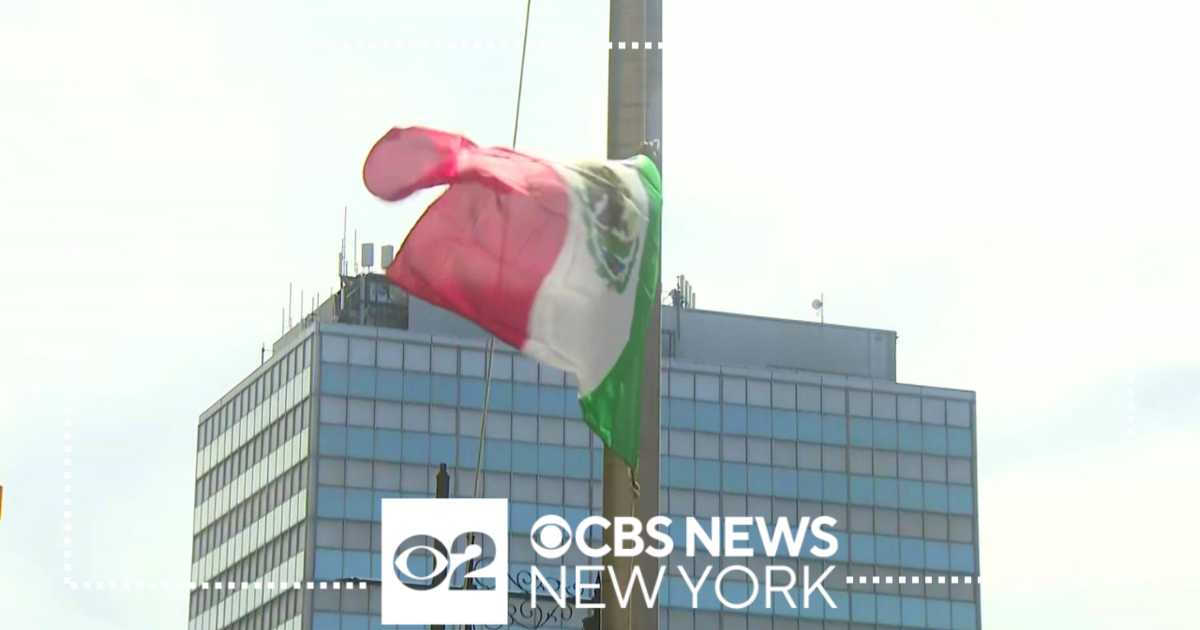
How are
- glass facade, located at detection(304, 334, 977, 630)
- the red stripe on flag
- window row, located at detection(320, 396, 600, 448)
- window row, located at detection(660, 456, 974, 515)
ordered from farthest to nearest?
window row, located at detection(660, 456, 974, 515)
window row, located at detection(320, 396, 600, 448)
glass facade, located at detection(304, 334, 977, 630)
the red stripe on flag

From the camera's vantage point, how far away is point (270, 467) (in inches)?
4862

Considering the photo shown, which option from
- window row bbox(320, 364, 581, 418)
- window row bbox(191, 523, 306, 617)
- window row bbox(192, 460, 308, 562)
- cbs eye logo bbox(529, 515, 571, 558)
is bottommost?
window row bbox(191, 523, 306, 617)

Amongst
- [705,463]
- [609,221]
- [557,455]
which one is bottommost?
[609,221]

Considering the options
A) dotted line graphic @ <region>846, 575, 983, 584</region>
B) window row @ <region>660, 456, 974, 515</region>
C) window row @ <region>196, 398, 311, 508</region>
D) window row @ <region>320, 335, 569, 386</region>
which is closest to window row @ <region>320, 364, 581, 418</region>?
window row @ <region>320, 335, 569, 386</region>

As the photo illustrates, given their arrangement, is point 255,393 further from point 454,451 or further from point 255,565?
point 454,451

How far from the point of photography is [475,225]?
37.2 feet

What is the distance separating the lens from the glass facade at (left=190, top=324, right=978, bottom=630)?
117625 millimetres

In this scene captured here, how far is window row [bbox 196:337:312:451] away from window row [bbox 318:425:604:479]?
428 centimetres

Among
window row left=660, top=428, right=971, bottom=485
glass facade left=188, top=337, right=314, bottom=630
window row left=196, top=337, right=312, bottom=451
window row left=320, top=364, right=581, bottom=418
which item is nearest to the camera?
window row left=320, top=364, right=581, bottom=418

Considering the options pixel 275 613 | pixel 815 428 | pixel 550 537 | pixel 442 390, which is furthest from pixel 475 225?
pixel 815 428

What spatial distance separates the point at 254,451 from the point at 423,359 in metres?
12.5

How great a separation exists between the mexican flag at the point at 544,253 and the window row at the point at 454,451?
104782 mm

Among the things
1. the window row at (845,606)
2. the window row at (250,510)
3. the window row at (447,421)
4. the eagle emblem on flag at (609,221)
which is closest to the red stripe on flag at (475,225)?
the eagle emblem on flag at (609,221)

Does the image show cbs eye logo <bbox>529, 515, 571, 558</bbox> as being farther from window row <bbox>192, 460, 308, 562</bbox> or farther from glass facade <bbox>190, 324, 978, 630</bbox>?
window row <bbox>192, 460, 308, 562</bbox>
